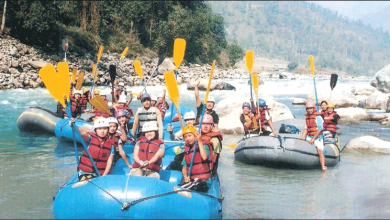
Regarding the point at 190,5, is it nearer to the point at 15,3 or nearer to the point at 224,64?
the point at 224,64

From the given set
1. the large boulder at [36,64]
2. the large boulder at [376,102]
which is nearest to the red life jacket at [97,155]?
the large boulder at [376,102]

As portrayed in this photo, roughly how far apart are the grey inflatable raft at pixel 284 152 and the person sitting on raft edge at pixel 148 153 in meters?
2.73

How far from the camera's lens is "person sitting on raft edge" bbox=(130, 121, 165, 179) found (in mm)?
4902

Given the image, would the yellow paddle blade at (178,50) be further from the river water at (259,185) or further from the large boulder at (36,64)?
the large boulder at (36,64)

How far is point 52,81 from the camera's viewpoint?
494 cm

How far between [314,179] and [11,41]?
22476 millimetres

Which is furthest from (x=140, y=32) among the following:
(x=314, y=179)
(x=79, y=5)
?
(x=314, y=179)

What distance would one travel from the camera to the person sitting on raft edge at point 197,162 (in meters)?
4.76

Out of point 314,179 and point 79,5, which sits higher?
point 79,5

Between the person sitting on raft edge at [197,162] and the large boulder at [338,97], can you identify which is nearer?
the person sitting on raft edge at [197,162]

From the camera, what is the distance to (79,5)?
32.6m

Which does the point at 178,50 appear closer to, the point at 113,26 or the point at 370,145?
the point at 370,145

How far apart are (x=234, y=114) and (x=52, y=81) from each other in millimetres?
7114

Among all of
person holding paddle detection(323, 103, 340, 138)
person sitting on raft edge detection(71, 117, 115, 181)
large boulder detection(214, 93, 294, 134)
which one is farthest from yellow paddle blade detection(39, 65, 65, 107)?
large boulder detection(214, 93, 294, 134)
